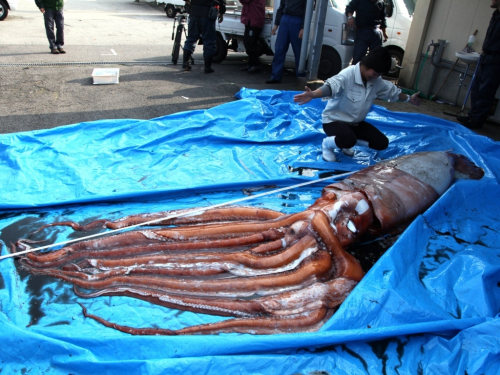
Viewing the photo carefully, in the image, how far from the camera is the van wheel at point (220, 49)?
9.95 meters

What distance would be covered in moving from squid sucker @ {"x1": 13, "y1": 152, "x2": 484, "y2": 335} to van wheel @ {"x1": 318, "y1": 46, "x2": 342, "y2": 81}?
6.23 metres

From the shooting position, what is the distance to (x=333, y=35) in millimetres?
8773

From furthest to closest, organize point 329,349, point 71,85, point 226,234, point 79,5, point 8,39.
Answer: point 79,5 < point 8,39 < point 71,85 < point 226,234 < point 329,349

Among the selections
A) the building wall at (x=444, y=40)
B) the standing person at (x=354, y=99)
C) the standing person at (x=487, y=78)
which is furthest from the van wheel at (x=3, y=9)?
the standing person at (x=487, y=78)

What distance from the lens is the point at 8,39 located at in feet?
34.7

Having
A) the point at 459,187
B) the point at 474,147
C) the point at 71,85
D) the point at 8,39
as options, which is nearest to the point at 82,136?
the point at 71,85

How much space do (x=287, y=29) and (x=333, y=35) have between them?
1256mm

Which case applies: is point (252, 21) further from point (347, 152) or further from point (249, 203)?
point (249, 203)

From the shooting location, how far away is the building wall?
23.6 ft

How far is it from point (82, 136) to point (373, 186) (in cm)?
371

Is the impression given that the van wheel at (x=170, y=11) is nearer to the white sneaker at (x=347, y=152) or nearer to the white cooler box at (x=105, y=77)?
the white cooler box at (x=105, y=77)

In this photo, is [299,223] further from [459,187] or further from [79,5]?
[79,5]

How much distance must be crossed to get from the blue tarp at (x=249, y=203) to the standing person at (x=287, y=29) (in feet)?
8.64

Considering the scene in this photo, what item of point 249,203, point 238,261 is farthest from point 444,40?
point 238,261
